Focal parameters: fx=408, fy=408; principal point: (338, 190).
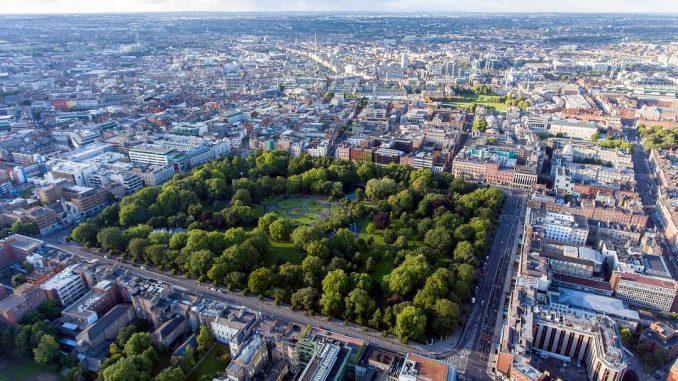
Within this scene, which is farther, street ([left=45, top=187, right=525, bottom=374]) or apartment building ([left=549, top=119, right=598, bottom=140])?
apartment building ([left=549, top=119, right=598, bottom=140])

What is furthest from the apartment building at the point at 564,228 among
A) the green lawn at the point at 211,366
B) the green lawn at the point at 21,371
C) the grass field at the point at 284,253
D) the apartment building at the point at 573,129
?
the green lawn at the point at 21,371

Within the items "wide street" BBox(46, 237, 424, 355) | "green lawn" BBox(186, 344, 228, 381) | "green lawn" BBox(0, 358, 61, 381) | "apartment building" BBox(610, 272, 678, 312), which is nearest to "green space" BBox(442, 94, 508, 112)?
"apartment building" BBox(610, 272, 678, 312)

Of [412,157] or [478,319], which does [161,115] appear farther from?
[478,319]

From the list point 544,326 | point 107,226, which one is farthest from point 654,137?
point 107,226

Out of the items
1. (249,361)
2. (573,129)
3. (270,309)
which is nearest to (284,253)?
(270,309)

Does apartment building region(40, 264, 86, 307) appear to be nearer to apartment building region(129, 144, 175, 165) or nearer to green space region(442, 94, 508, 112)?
apartment building region(129, 144, 175, 165)

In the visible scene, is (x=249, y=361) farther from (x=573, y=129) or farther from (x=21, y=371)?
(x=573, y=129)

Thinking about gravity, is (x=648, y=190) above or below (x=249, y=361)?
below
